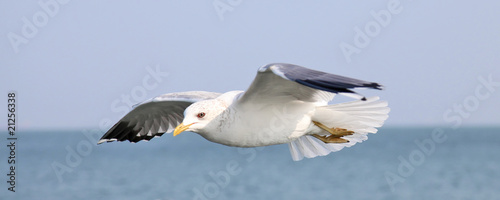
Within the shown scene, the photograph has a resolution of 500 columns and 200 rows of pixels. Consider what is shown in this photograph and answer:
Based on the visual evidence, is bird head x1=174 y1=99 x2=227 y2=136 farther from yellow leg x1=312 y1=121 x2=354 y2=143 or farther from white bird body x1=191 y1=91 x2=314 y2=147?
yellow leg x1=312 y1=121 x2=354 y2=143

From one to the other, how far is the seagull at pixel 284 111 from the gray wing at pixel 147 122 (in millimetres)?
291

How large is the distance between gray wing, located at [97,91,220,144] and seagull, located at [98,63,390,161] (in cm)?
29

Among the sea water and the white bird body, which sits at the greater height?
the white bird body

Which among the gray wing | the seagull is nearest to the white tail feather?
the seagull

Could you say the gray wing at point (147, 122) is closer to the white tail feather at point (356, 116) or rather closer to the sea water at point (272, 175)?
the white tail feather at point (356, 116)

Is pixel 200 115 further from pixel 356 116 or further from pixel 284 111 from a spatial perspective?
pixel 356 116

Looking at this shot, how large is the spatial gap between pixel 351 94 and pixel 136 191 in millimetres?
27063

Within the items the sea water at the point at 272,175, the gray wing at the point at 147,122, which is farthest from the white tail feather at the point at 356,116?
the sea water at the point at 272,175

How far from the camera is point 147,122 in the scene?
716 cm

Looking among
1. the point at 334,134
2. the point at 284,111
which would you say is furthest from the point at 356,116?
the point at 284,111

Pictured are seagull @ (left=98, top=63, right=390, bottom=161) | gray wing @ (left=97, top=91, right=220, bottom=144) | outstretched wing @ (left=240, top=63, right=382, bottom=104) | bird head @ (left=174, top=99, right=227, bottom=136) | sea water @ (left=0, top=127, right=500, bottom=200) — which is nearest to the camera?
outstretched wing @ (left=240, top=63, right=382, bottom=104)

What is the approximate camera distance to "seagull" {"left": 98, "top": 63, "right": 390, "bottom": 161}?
196 inches

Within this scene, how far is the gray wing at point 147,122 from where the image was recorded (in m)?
6.89

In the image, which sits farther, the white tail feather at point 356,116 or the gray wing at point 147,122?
the gray wing at point 147,122
